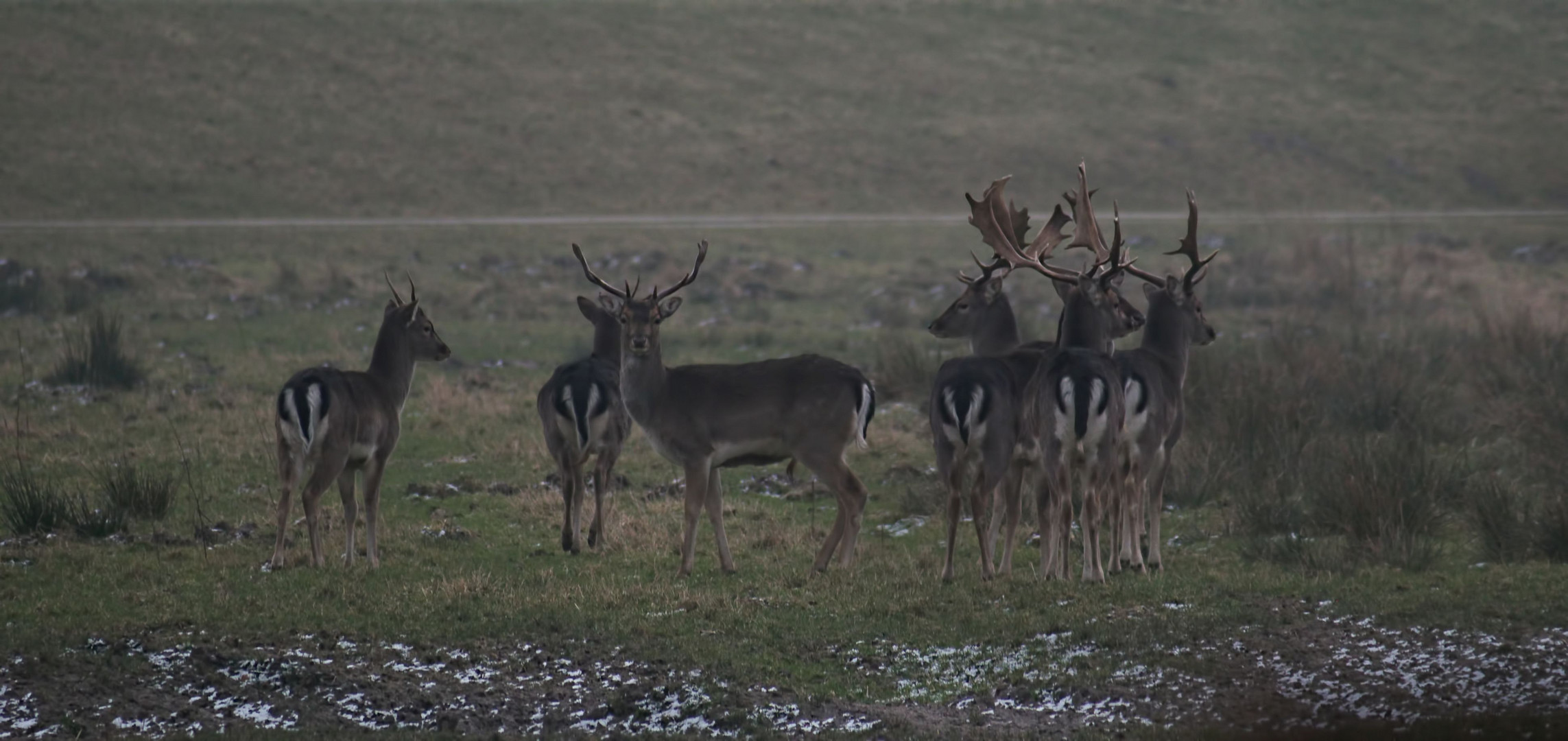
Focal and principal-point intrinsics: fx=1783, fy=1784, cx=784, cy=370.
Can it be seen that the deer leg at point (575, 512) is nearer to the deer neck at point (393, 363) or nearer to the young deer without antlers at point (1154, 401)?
the deer neck at point (393, 363)

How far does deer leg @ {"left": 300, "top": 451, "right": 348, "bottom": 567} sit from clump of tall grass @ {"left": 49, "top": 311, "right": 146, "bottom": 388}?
8.61 m

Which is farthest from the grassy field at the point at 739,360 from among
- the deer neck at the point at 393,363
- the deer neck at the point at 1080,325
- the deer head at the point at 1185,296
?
the deer neck at the point at 1080,325

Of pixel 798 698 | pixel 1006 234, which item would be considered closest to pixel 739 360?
pixel 1006 234

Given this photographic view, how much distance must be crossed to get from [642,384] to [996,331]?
3008mm

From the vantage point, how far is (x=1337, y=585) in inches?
399

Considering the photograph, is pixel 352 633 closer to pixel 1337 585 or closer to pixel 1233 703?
pixel 1233 703

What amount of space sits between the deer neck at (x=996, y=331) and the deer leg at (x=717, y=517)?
8.57ft

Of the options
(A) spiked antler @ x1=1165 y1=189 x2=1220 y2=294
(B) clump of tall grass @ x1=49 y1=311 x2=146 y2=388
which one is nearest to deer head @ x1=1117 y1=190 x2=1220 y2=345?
(A) spiked antler @ x1=1165 y1=189 x2=1220 y2=294

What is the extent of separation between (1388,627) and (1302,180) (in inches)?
1599

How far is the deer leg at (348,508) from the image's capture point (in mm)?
11508

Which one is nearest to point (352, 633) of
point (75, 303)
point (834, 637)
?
point (834, 637)

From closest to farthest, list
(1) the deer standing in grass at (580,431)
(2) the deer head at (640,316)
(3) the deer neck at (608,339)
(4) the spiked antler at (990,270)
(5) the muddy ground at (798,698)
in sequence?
(5) the muddy ground at (798,698)
(2) the deer head at (640,316)
(1) the deer standing in grass at (580,431)
(4) the spiked antler at (990,270)
(3) the deer neck at (608,339)

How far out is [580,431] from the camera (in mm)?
Answer: 12219

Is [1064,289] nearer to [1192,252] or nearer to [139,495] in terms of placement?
[1192,252]
